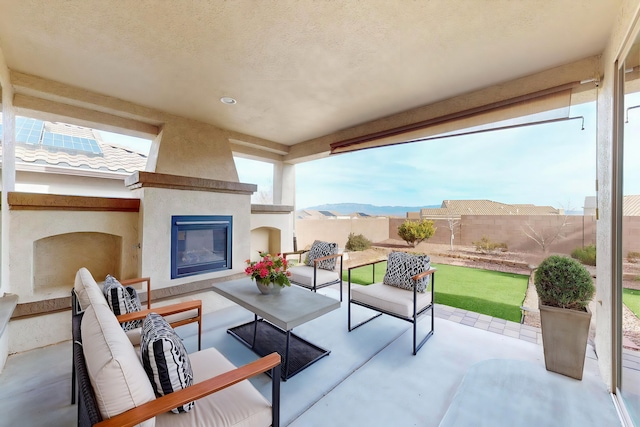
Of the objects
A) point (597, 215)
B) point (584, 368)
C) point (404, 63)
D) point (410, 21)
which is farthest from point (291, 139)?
point (584, 368)

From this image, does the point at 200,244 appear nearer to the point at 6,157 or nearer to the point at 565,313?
the point at 6,157

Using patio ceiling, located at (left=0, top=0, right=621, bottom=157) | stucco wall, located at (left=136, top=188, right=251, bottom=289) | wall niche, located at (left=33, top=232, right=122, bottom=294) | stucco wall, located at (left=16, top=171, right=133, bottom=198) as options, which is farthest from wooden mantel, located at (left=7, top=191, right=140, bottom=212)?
stucco wall, located at (left=16, top=171, right=133, bottom=198)

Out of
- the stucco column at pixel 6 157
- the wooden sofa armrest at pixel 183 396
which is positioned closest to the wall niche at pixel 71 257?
the stucco column at pixel 6 157

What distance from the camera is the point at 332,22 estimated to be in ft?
6.02

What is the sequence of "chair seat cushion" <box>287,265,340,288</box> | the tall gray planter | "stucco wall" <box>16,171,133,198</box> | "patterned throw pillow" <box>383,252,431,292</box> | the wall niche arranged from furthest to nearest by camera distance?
1. "stucco wall" <box>16,171,133,198</box>
2. "chair seat cushion" <box>287,265,340,288</box>
3. the wall niche
4. "patterned throw pillow" <box>383,252,431,292</box>
5. the tall gray planter

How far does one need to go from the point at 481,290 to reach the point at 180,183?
15.2 ft

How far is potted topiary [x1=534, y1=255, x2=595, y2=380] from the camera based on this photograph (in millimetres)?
A: 1976

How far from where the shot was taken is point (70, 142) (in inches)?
171

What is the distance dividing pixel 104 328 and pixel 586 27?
3.48m

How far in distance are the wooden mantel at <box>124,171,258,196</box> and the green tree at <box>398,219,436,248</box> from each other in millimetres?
3322

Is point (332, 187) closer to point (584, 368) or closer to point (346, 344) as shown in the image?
point (346, 344)

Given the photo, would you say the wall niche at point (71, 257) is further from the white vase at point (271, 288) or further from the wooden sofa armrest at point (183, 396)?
the wooden sofa armrest at point (183, 396)

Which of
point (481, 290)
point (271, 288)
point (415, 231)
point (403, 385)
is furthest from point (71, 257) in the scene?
point (481, 290)

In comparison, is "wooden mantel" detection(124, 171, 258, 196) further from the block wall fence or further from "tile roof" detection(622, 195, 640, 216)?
"tile roof" detection(622, 195, 640, 216)
